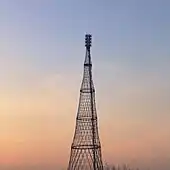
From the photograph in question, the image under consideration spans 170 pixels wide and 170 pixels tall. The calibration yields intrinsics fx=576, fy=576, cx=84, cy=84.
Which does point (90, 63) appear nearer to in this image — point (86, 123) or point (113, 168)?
point (86, 123)

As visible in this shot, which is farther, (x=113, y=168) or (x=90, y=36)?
(x=113, y=168)

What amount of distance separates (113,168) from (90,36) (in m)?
34.0

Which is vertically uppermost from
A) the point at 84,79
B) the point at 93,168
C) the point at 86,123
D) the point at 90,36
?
the point at 90,36

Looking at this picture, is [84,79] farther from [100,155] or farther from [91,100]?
[100,155]

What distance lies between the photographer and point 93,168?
56.0 m

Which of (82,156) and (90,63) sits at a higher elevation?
(90,63)

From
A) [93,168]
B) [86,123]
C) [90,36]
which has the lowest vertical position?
[93,168]

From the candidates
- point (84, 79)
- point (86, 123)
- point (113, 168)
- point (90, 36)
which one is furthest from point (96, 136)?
point (113, 168)

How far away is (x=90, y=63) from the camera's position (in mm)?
58156

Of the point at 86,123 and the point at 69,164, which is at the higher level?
the point at 86,123

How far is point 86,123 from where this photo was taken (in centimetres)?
5734

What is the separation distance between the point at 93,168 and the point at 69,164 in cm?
255

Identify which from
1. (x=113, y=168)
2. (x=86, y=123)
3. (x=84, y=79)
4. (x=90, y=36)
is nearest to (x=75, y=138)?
(x=86, y=123)

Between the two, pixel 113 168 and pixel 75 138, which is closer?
pixel 75 138
